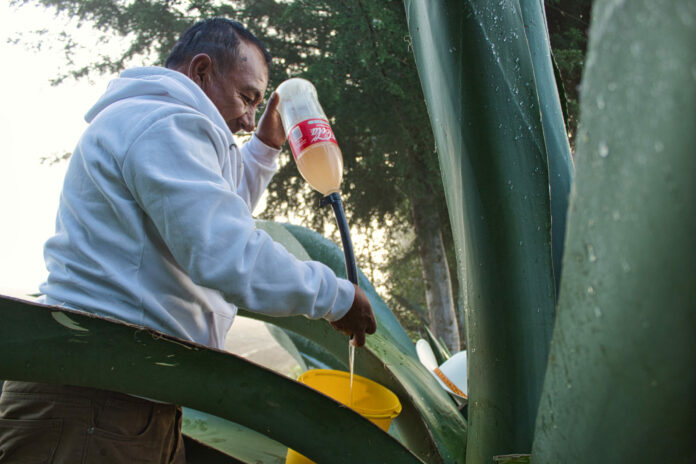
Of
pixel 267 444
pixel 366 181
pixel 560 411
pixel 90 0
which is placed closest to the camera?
pixel 560 411

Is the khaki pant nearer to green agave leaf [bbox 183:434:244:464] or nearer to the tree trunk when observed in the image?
green agave leaf [bbox 183:434:244:464]

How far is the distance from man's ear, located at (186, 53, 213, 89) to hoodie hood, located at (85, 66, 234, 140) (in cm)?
16

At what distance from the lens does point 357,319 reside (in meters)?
1.07

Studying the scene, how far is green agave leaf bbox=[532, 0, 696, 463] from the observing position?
28cm

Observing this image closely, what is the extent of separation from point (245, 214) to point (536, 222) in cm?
48

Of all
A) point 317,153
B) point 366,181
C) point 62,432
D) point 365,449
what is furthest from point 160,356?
point 366,181

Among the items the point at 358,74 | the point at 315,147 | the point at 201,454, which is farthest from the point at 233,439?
the point at 358,74

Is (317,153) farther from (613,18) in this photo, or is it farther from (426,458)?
(613,18)

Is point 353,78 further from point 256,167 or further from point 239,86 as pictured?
point 239,86

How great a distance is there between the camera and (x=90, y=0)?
15.8ft

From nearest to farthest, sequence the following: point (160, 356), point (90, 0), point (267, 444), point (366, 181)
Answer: point (160, 356) → point (267, 444) → point (90, 0) → point (366, 181)

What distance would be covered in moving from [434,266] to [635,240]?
4.87 meters

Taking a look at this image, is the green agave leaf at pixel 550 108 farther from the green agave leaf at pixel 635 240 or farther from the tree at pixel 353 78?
the tree at pixel 353 78

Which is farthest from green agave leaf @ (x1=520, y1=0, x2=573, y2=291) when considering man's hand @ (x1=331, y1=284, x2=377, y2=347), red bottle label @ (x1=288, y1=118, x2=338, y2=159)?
red bottle label @ (x1=288, y1=118, x2=338, y2=159)
